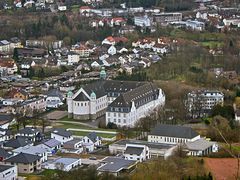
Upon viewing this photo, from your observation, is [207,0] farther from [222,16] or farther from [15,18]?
[15,18]

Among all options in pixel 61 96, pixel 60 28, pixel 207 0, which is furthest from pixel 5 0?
pixel 61 96

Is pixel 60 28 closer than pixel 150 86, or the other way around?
pixel 150 86

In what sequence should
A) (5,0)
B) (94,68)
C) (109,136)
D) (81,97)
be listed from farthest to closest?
(5,0) → (94,68) → (81,97) → (109,136)

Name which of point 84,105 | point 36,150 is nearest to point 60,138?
point 36,150

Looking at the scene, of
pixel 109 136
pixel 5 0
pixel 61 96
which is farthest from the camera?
pixel 5 0

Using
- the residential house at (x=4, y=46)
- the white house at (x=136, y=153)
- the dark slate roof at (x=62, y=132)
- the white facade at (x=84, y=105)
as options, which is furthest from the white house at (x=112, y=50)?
the white house at (x=136, y=153)

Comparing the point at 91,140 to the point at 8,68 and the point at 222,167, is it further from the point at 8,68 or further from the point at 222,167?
the point at 8,68
